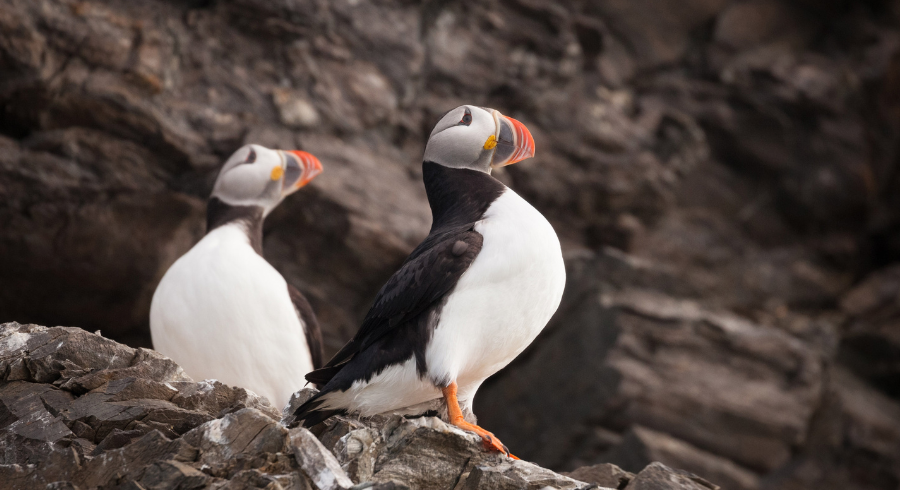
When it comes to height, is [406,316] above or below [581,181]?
below

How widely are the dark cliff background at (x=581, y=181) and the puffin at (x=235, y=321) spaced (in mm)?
1846

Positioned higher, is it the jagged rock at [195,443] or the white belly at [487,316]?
the white belly at [487,316]

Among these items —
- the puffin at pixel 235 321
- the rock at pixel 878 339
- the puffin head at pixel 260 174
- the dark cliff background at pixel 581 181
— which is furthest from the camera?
the rock at pixel 878 339

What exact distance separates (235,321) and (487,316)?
199cm

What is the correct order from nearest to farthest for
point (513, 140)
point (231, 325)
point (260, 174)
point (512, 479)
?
1. point (512, 479)
2. point (513, 140)
3. point (231, 325)
4. point (260, 174)

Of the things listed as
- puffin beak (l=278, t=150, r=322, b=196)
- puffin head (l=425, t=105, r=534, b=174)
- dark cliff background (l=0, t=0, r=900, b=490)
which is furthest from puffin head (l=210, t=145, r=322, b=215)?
puffin head (l=425, t=105, r=534, b=174)

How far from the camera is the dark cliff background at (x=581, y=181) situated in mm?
6770

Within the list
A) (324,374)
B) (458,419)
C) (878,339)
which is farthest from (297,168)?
(878,339)

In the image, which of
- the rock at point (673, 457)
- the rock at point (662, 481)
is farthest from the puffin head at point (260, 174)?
the rock at point (673, 457)

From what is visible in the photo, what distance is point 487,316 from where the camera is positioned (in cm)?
361

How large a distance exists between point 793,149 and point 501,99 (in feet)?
13.4

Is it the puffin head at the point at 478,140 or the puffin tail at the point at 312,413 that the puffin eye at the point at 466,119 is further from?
the puffin tail at the point at 312,413

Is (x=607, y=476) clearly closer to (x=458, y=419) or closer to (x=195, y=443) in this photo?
(x=458, y=419)

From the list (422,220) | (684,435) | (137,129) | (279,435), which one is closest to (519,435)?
(684,435)
